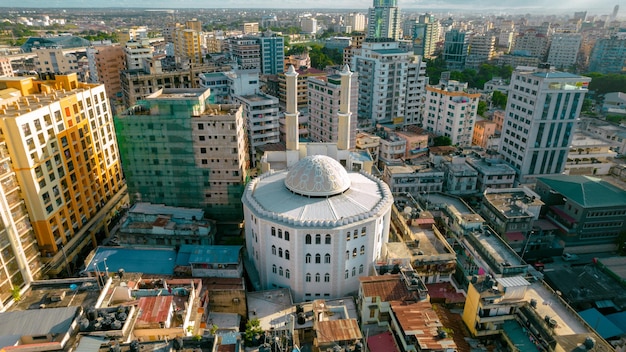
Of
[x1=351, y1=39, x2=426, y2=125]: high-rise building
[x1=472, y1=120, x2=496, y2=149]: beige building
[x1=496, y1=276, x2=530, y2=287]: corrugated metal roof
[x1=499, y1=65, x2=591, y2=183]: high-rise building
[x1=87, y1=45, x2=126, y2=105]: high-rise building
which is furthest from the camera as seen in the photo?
[x1=87, y1=45, x2=126, y2=105]: high-rise building

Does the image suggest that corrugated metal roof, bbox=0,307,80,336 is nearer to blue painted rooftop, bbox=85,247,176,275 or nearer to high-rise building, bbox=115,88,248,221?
blue painted rooftop, bbox=85,247,176,275

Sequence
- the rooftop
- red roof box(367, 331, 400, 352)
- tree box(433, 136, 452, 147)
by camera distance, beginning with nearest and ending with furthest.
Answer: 1. red roof box(367, 331, 400, 352)
2. the rooftop
3. tree box(433, 136, 452, 147)

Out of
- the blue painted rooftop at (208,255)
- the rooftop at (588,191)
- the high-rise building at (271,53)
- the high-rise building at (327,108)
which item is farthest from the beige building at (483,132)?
the high-rise building at (271,53)

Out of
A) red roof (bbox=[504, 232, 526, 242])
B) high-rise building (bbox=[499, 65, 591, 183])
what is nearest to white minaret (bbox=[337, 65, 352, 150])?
red roof (bbox=[504, 232, 526, 242])

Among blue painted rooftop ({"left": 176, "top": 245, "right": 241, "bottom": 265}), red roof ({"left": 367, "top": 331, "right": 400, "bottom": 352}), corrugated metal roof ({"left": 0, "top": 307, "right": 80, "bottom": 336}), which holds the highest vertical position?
corrugated metal roof ({"left": 0, "top": 307, "right": 80, "bottom": 336})

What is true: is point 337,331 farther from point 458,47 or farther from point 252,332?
point 458,47

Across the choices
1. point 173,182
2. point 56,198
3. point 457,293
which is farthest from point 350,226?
point 56,198
